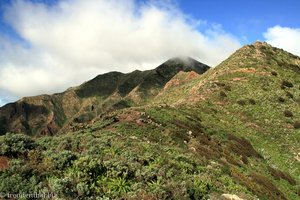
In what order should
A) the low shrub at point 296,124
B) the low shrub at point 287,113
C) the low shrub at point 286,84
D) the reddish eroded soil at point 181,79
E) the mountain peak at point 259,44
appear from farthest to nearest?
the reddish eroded soil at point 181,79 < the mountain peak at point 259,44 < the low shrub at point 286,84 < the low shrub at point 287,113 < the low shrub at point 296,124

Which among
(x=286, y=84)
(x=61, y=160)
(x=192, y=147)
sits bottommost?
(x=192, y=147)

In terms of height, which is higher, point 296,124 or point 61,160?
point 61,160

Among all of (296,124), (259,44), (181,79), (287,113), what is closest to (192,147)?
(296,124)

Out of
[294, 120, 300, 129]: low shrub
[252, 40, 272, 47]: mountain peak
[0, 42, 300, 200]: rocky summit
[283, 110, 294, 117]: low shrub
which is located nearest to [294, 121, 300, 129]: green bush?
[294, 120, 300, 129]: low shrub

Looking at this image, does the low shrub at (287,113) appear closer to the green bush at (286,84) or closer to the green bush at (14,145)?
the green bush at (286,84)

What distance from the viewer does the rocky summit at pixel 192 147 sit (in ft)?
47.8

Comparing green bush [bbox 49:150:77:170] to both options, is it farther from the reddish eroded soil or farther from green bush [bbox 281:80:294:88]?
the reddish eroded soil

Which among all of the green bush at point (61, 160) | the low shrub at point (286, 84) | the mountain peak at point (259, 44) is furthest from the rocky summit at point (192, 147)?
the mountain peak at point (259, 44)

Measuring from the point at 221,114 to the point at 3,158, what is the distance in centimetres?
4123

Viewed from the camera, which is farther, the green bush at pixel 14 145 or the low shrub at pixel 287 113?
the low shrub at pixel 287 113

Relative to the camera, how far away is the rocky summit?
14562mm

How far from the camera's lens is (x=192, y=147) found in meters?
32.2

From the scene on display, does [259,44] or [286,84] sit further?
[259,44]

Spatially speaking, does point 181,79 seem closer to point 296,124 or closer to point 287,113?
point 287,113
